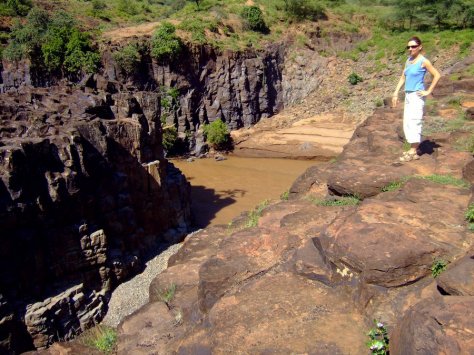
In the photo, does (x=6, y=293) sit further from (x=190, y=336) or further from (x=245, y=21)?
(x=245, y=21)

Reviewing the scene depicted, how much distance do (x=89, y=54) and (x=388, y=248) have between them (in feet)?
86.6

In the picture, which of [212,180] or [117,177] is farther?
[212,180]

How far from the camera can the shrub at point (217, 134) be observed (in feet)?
85.8

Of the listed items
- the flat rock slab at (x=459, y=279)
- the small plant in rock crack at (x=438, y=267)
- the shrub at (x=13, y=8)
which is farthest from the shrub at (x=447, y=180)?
the shrub at (x=13, y=8)

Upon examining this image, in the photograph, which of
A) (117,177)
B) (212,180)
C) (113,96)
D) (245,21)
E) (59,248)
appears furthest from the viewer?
(245,21)

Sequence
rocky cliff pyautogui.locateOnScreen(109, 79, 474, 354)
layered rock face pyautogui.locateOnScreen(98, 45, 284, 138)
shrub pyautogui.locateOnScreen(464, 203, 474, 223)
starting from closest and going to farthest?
rocky cliff pyautogui.locateOnScreen(109, 79, 474, 354) → shrub pyautogui.locateOnScreen(464, 203, 474, 223) → layered rock face pyautogui.locateOnScreen(98, 45, 284, 138)

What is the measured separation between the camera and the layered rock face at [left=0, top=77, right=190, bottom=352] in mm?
9859

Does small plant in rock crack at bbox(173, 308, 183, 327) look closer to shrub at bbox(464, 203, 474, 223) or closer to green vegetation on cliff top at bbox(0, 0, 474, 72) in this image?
shrub at bbox(464, 203, 474, 223)

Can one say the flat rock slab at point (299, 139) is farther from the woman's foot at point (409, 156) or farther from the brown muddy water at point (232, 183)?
the woman's foot at point (409, 156)

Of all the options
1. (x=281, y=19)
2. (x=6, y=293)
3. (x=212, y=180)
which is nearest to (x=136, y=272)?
(x=6, y=293)

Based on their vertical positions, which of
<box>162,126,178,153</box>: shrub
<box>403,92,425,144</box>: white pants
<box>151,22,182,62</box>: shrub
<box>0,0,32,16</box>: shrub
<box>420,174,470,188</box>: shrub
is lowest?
<box>162,126,178,153</box>: shrub

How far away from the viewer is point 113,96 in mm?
15336

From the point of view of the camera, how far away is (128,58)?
84.8 feet

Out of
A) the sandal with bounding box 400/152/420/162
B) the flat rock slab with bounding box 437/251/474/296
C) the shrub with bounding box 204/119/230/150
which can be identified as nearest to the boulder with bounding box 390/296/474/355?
the flat rock slab with bounding box 437/251/474/296
